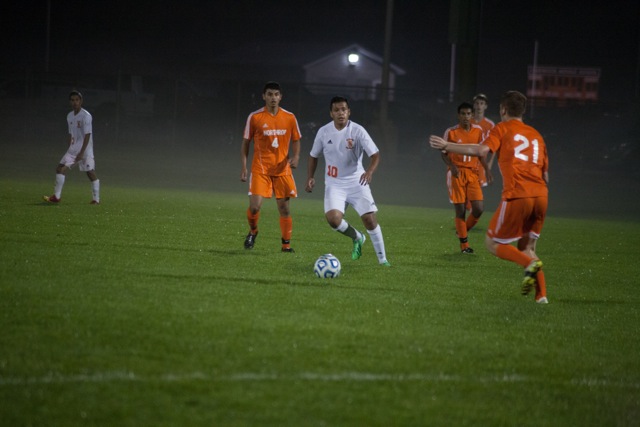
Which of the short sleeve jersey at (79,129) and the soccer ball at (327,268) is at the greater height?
the short sleeve jersey at (79,129)

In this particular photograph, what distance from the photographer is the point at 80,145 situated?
18.3 m

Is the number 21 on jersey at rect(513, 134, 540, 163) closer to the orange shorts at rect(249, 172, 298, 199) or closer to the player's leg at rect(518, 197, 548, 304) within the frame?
the player's leg at rect(518, 197, 548, 304)

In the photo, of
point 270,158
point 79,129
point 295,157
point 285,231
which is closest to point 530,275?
point 285,231

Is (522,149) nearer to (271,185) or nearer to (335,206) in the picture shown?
(335,206)

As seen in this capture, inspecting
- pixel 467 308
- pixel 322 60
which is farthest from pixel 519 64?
pixel 467 308

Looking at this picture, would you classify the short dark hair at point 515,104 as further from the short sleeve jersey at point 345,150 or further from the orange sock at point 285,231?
the orange sock at point 285,231

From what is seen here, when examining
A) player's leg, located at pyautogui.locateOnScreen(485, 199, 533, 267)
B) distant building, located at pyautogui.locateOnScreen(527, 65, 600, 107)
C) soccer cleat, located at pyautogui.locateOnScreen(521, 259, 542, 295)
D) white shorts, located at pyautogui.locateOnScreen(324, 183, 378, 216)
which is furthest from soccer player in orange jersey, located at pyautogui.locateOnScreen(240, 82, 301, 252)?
distant building, located at pyautogui.locateOnScreen(527, 65, 600, 107)

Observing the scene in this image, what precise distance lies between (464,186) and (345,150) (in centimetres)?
306

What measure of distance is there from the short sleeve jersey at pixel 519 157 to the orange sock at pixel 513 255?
20.2 inches

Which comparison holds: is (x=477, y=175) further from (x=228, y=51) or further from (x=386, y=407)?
(x=228, y=51)

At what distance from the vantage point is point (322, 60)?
62688 millimetres

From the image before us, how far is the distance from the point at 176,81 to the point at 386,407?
108 ft

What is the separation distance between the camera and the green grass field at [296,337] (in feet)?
16.7

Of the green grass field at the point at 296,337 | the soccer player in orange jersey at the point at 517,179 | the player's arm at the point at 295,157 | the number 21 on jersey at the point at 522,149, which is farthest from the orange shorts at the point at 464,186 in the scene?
the number 21 on jersey at the point at 522,149
